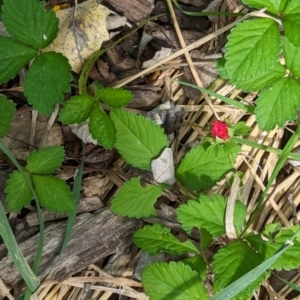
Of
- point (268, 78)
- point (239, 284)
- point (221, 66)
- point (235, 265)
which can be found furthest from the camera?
point (221, 66)

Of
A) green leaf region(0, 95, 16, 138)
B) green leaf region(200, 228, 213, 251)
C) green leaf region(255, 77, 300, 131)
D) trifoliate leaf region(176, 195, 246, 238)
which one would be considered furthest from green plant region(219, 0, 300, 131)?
green leaf region(0, 95, 16, 138)

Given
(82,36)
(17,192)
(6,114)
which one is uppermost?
(82,36)

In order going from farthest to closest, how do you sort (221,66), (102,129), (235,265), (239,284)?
(221,66), (102,129), (235,265), (239,284)

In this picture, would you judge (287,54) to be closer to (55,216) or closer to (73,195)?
(73,195)

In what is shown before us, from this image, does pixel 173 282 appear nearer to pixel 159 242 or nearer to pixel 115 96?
pixel 159 242

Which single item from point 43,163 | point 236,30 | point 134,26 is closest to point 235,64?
point 236,30

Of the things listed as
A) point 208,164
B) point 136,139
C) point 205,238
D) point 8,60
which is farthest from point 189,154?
point 8,60

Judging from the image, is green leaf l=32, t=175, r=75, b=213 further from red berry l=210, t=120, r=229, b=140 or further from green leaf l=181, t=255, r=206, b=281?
red berry l=210, t=120, r=229, b=140

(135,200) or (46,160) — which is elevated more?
(46,160)
